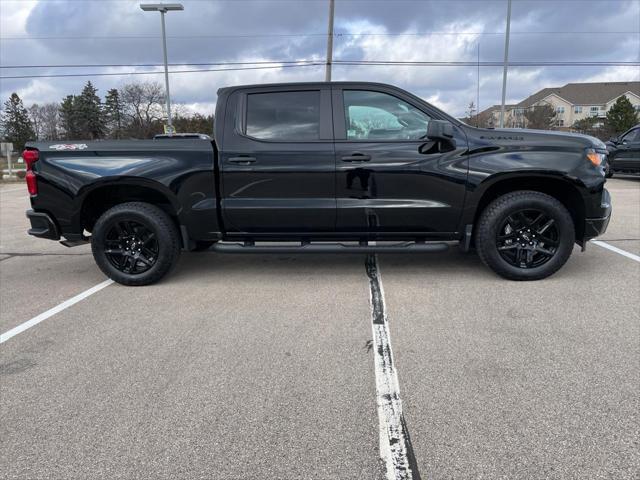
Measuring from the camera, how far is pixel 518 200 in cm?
457

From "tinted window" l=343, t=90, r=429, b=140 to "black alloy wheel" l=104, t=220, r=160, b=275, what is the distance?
2.25 metres

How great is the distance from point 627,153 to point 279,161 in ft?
43.9

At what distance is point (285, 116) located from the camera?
4.67 metres

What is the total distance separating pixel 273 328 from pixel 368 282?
55.0 inches

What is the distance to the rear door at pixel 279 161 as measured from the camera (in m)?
4.54

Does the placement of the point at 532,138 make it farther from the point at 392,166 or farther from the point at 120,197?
the point at 120,197

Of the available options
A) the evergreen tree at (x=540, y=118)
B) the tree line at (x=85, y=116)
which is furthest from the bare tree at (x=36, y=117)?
the evergreen tree at (x=540, y=118)

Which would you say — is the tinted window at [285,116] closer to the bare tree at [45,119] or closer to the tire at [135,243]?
the tire at [135,243]

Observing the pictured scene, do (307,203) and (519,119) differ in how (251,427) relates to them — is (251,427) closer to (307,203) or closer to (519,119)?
(307,203)

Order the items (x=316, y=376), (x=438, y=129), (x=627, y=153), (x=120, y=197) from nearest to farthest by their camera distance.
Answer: (x=316, y=376), (x=438, y=129), (x=120, y=197), (x=627, y=153)

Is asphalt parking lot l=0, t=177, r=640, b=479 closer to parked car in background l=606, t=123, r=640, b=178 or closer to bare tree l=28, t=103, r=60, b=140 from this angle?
parked car in background l=606, t=123, r=640, b=178

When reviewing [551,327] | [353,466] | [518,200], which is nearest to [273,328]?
[353,466]

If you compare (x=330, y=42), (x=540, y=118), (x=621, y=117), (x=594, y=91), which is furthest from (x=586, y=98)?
(x=330, y=42)

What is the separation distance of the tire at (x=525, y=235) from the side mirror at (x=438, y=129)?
0.88 meters
